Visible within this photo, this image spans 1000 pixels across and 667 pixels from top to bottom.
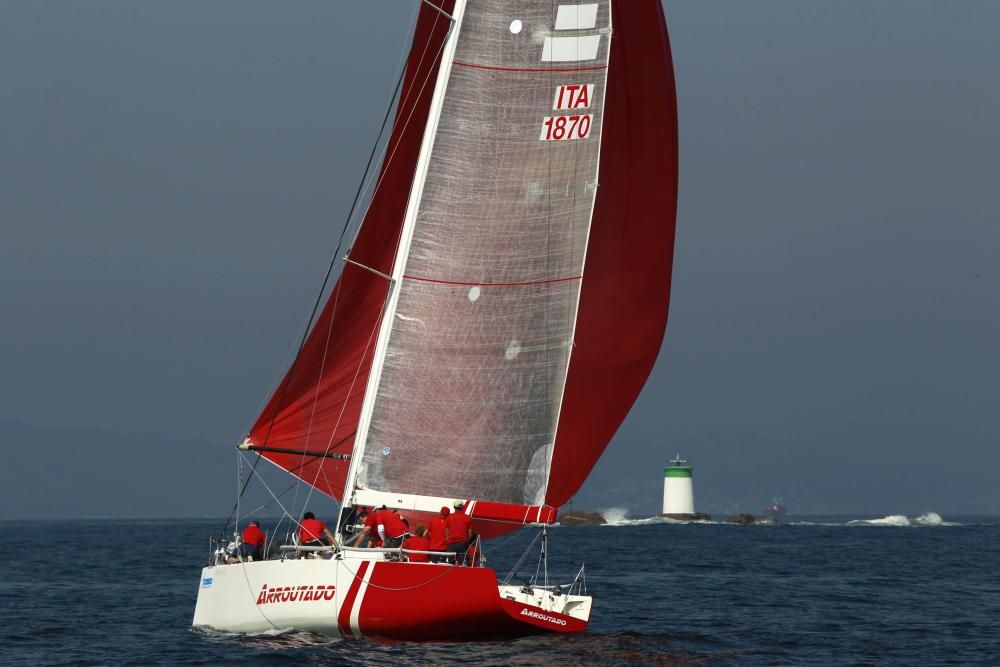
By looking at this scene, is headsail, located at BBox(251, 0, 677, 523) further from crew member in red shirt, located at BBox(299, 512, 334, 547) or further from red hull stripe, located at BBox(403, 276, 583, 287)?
crew member in red shirt, located at BBox(299, 512, 334, 547)

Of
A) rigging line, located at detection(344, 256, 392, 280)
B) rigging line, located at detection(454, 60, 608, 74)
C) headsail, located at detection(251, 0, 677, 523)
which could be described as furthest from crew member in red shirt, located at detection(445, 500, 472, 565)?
rigging line, located at detection(454, 60, 608, 74)

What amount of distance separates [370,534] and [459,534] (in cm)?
124

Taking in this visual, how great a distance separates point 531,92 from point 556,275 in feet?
7.73

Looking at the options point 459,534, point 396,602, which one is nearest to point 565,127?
point 459,534

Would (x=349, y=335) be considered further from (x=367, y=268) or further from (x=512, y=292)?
(x=512, y=292)

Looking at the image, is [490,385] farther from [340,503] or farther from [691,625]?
[691,625]

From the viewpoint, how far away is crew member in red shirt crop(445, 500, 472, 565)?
1719 cm

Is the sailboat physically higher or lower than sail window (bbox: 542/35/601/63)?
lower

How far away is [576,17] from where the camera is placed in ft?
60.1

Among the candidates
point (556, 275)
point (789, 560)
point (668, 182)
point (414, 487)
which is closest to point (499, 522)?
point (414, 487)

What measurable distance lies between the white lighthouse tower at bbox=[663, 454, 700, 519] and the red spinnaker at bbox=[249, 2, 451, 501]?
65392 mm

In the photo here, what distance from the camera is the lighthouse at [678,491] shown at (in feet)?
277

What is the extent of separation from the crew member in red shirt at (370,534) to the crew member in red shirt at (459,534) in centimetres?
96

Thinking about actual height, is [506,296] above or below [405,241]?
below
